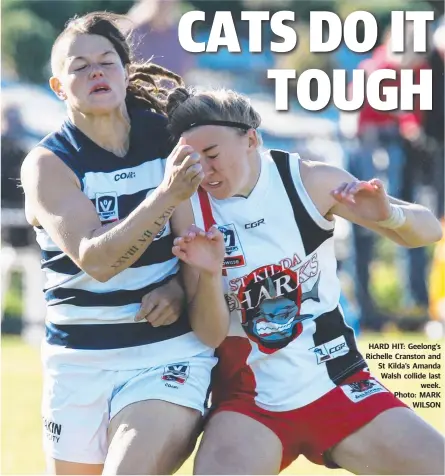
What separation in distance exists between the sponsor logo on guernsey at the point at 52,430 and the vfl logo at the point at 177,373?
453mm

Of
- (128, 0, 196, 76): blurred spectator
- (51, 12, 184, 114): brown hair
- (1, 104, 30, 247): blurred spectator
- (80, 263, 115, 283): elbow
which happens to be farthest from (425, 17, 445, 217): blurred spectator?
(80, 263, 115, 283): elbow

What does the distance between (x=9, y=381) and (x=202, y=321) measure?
4.08 metres

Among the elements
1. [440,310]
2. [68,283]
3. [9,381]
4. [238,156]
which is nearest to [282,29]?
[238,156]

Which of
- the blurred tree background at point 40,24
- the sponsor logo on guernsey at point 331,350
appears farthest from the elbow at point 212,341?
the blurred tree background at point 40,24

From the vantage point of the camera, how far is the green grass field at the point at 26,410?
4983 millimetres

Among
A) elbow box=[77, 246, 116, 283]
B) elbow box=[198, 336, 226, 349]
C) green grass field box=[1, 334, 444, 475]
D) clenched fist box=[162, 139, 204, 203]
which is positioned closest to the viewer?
clenched fist box=[162, 139, 204, 203]

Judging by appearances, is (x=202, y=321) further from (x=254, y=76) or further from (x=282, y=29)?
(x=254, y=76)

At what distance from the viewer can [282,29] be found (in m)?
5.40

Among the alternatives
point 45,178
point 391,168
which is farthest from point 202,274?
point 391,168

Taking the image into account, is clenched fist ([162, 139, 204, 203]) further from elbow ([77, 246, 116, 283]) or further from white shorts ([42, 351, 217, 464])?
white shorts ([42, 351, 217, 464])

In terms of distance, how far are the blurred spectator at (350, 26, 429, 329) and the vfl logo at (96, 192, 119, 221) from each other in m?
6.05

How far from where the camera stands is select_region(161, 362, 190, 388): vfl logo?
3.55 metres

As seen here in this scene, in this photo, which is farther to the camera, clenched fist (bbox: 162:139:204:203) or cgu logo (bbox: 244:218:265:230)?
cgu logo (bbox: 244:218:265:230)

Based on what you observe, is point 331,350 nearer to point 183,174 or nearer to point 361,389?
point 361,389
